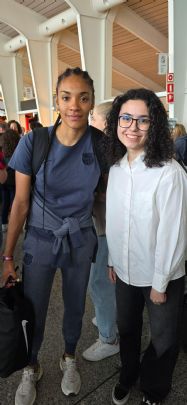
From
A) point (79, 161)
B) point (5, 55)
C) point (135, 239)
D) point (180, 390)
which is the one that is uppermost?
point (5, 55)

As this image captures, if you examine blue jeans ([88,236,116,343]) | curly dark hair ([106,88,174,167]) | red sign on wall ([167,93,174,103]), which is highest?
red sign on wall ([167,93,174,103])

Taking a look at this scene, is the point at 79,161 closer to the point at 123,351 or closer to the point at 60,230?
the point at 60,230

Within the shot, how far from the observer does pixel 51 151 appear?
1.67m

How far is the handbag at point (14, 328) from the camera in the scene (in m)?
1.72

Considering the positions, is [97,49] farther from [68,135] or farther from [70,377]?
[70,377]

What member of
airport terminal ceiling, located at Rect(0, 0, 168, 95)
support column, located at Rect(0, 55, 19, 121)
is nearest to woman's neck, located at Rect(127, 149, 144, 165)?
airport terminal ceiling, located at Rect(0, 0, 168, 95)

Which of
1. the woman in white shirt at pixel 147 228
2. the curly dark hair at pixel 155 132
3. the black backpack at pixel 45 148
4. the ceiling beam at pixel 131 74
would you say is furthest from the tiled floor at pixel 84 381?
the ceiling beam at pixel 131 74

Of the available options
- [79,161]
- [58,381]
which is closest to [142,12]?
[79,161]

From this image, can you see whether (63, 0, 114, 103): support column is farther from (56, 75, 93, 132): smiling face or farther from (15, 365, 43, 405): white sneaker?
(15, 365, 43, 405): white sneaker

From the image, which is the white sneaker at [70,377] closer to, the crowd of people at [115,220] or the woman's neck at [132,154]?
the crowd of people at [115,220]

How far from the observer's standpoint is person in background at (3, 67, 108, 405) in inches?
64.8

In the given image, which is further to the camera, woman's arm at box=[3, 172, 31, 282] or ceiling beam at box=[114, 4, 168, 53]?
ceiling beam at box=[114, 4, 168, 53]

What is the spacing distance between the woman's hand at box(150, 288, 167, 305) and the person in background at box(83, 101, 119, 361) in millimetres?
568

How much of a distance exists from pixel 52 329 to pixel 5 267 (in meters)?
0.97
